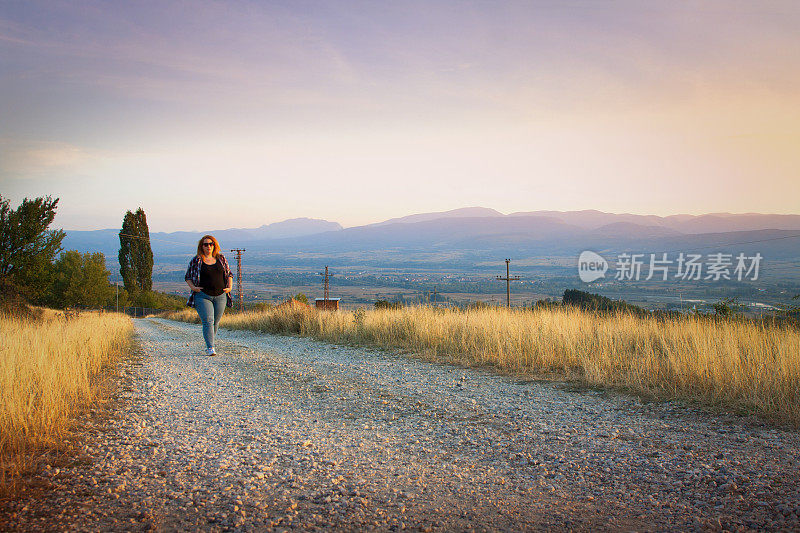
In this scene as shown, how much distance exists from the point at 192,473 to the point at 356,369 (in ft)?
15.5

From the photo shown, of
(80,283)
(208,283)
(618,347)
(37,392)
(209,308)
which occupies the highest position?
(208,283)

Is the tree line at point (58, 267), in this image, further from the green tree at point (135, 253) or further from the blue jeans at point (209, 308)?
the blue jeans at point (209, 308)

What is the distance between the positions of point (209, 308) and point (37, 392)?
4.25 meters

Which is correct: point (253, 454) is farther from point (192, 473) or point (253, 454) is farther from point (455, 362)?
point (455, 362)

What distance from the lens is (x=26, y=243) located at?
17.2 metres

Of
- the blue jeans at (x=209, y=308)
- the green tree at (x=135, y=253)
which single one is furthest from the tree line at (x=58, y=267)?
the blue jeans at (x=209, y=308)

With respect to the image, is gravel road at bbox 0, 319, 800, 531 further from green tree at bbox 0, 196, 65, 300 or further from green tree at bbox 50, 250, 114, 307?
green tree at bbox 50, 250, 114, 307

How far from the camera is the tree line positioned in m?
16.8

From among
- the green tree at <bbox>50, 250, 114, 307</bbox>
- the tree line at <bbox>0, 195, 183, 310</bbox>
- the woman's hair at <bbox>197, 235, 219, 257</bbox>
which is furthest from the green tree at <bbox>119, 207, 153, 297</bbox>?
the woman's hair at <bbox>197, 235, 219, 257</bbox>

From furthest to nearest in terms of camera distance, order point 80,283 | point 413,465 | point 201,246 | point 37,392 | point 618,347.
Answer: point 80,283
point 201,246
point 618,347
point 37,392
point 413,465

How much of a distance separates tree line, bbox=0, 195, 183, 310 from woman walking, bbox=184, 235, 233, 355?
412 inches

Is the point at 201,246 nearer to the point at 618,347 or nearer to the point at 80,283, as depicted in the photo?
the point at 618,347

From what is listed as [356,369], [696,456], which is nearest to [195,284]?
[356,369]

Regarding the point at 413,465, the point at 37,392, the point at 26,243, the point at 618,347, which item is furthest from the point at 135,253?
the point at 413,465
